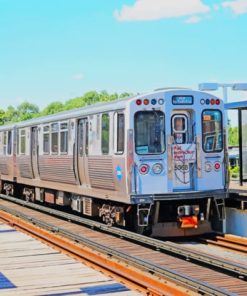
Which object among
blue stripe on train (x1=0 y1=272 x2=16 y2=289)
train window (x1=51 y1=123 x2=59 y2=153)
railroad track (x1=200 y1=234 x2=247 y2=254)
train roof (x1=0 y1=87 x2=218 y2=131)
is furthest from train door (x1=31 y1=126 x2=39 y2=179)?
blue stripe on train (x1=0 y1=272 x2=16 y2=289)

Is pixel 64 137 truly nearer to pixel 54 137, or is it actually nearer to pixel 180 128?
pixel 54 137

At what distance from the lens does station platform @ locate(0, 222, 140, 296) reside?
788 cm

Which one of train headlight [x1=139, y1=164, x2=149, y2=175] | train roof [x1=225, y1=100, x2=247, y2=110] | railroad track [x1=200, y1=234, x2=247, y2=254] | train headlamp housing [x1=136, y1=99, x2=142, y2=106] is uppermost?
train roof [x1=225, y1=100, x2=247, y2=110]

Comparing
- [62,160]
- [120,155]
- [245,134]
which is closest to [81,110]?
[62,160]

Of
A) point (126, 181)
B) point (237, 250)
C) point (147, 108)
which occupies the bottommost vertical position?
point (237, 250)

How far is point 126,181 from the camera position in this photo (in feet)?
41.6

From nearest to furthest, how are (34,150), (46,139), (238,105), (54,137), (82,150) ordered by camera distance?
(82,150), (54,137), (238,105), (46,139), (34,150)

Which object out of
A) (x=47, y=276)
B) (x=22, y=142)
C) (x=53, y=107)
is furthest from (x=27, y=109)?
(x=47, y=276)

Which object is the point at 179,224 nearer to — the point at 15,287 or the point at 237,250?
the point at 237,250

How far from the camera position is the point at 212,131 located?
44.5 ft

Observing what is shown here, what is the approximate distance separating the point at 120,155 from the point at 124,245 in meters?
2.06

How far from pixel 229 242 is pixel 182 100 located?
324 centimetres

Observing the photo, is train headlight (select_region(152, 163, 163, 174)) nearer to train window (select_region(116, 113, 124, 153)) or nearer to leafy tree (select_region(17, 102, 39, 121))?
train window (select_region(116, 113, 124, 153))

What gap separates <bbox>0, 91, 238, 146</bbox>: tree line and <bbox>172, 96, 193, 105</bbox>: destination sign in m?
74.4
